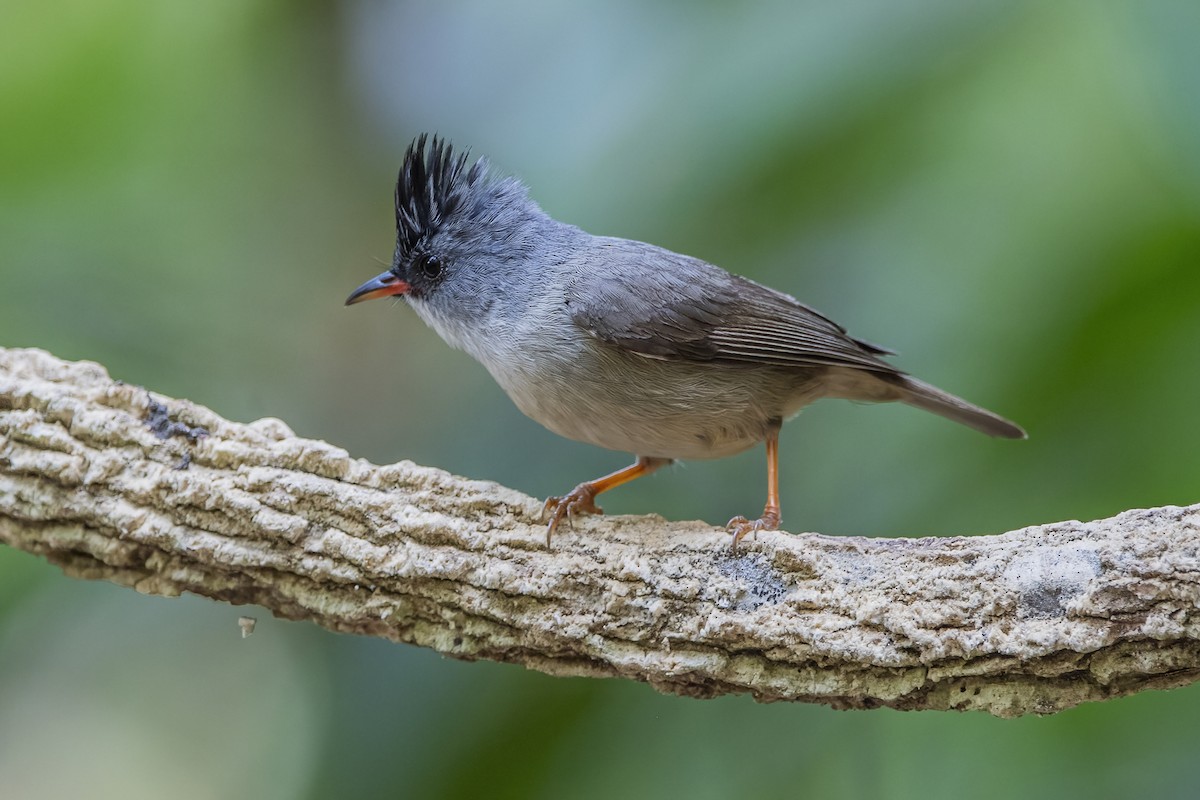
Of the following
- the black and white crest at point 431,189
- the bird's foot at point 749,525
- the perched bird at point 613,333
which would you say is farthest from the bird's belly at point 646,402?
the black and white crest at point 431,189

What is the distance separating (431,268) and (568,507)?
4.41 ft

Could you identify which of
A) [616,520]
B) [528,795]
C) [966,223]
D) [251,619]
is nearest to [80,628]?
[251,619]

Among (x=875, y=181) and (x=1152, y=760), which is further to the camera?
(x=875, y=181)

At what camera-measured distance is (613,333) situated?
11.7 feet

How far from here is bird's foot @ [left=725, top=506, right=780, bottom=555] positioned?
2.96m

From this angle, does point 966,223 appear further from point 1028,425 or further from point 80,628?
point 80,628

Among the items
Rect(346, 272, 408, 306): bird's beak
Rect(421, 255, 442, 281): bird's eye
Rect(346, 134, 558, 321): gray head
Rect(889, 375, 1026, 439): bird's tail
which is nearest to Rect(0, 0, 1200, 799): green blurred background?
Rect(889, 375, 1026, 439): bird's tail

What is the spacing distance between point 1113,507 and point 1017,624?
137cm

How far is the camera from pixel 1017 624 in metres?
2.48

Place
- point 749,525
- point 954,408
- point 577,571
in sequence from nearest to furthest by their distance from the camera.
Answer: point 577,571 → point 749,525 → point 954,408

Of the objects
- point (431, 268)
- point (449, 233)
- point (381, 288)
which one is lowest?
point (381, 288)

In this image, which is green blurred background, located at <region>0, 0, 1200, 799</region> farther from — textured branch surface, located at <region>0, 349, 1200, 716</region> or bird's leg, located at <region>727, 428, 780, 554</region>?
textured branch surface, located at <region>0, 349, 1200, 716</region>

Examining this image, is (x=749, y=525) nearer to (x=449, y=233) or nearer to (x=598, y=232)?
(x=598, y=232)

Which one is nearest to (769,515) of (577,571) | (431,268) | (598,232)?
(577,571)
